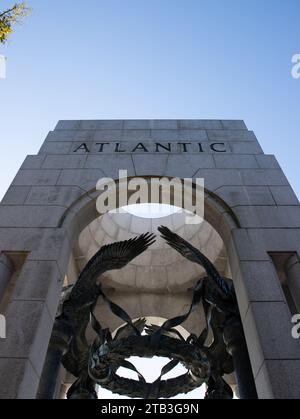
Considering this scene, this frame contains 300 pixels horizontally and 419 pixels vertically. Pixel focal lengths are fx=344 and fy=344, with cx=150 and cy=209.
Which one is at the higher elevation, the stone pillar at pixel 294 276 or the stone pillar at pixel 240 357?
the stone pillar at pixel 294 276

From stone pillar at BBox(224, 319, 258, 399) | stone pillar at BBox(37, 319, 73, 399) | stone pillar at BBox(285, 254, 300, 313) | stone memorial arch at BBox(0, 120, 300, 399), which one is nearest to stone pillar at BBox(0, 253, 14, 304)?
stone memorial arch at BBox(0, 120, 300, 399)

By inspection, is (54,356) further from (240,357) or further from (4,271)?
(240,357)

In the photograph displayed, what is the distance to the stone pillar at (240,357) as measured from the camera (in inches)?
259

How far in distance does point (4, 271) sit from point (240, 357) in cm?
506

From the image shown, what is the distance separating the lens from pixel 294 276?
6.70 meters

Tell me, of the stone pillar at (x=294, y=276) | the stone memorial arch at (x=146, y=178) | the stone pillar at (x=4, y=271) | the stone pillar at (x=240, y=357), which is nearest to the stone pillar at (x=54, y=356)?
the stone memorial arch at (x=146, y=178)

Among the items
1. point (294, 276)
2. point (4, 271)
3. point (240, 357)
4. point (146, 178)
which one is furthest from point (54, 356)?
point (294, 276)

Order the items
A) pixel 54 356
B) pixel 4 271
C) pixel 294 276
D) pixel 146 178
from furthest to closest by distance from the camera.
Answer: pixel 146 178
pixel 54 356
pixel 4 271
pixel 294 276

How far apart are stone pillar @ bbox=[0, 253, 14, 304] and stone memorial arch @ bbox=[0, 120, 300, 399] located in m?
0.02

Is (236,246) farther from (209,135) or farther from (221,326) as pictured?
(209,135)

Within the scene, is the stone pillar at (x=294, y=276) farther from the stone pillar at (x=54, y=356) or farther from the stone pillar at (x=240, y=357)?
the stone pillar at (x=54, y=356)

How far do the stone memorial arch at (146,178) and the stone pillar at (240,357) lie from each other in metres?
0.74

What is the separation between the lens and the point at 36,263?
6.86 meters

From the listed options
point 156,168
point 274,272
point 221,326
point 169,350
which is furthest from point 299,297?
point 156,168
